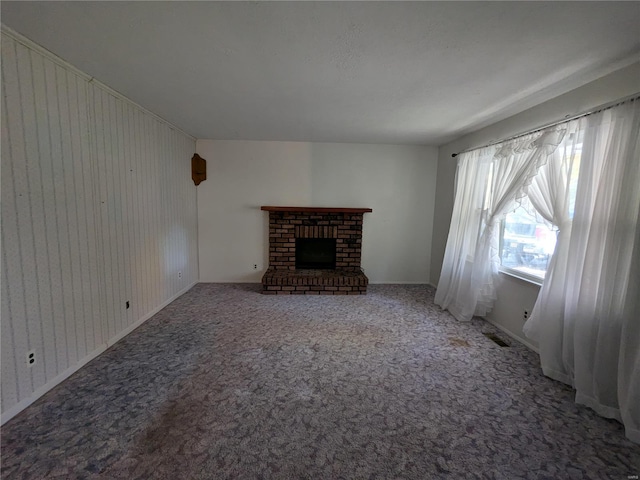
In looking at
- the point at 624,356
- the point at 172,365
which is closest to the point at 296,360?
the point at 172,365

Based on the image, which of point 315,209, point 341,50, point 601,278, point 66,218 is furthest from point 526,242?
point 66,218

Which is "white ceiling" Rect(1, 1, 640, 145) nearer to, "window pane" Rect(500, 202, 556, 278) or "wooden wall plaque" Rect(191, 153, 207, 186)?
"window pane" Rect(500, 202, 556, 278)

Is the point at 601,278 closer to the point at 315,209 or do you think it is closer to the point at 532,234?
the point at 532,234

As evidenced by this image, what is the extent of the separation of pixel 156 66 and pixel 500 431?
3.32 meters

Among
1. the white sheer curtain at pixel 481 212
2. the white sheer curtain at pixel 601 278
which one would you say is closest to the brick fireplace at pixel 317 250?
the white sheer curtain at pixel 481 212

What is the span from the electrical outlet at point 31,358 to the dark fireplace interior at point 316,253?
318 centimetres

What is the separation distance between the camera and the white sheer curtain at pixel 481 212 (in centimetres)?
247

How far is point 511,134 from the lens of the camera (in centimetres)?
272

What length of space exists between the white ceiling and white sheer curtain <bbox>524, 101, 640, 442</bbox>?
0.57m

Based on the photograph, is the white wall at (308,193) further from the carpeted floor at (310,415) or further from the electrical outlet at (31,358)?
the electrical outlet at (31,358)

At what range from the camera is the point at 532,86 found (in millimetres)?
2059

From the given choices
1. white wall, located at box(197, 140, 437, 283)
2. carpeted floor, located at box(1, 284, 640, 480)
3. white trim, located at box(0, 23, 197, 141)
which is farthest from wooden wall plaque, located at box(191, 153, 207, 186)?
carpeted floor, located at box(1, 284, 640, 480)

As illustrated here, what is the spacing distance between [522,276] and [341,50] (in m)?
2.68

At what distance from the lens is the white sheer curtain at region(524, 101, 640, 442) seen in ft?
5.22
